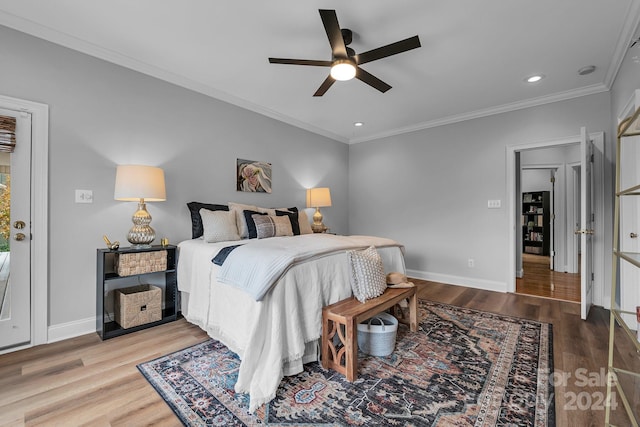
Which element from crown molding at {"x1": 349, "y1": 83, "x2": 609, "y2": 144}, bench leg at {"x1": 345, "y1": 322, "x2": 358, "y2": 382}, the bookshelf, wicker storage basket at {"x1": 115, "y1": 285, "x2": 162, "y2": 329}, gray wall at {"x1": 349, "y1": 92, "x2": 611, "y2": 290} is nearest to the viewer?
bench leg at {"x1": 345, "y1": 322, "x2": 358, "y2": 382}

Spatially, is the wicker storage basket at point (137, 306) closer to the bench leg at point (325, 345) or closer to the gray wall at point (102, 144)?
the gray wall at point (102, 144)

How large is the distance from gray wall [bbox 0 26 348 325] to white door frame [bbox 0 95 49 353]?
0.05 meters

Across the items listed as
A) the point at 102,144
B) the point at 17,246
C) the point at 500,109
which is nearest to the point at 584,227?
the point at 500,109

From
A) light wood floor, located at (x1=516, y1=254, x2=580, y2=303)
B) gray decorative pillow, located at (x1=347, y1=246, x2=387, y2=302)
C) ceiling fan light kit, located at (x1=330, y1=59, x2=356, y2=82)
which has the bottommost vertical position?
light wood floor, located at (x1=516, y1=254, x2=580, y2=303)

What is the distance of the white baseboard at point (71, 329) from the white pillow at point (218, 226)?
120 centimetres

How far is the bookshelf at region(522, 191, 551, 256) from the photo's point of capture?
672cm

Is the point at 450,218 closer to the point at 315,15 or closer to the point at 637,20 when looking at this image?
the point at 637,20

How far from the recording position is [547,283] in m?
4.42

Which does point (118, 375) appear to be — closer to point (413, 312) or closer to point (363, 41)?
point (413, 312)

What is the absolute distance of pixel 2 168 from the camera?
224cm

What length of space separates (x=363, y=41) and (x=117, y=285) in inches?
124

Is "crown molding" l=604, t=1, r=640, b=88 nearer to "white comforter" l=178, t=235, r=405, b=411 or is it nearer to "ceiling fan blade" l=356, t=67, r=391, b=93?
"ceiling fan blade" l=356, t=67, r=391, b=93

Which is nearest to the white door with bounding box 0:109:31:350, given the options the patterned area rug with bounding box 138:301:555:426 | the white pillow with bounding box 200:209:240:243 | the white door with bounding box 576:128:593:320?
the patterned area rug with bounding box 138:301:555:426

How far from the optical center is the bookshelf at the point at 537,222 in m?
6.72
